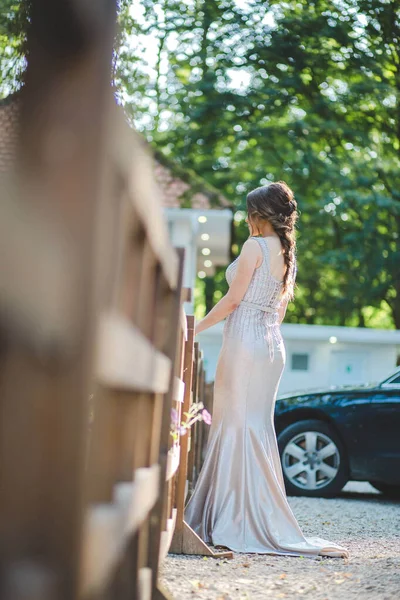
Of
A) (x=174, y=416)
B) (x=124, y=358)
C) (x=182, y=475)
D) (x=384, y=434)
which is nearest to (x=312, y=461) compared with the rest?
(x=384, y=434)

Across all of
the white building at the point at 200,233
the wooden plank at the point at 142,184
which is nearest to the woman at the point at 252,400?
the wooden plank at the point at 142,184

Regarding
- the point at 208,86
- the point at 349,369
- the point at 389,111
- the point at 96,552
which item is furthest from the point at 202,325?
the point at 389,111

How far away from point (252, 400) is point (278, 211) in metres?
1.15

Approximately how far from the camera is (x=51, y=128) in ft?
5.65

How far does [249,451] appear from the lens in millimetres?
5828

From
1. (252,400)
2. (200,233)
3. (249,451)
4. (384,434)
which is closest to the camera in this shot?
(249,451)

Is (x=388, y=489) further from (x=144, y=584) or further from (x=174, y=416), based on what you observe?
(x=144, y=584)

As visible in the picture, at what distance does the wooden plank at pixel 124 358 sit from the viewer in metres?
1.96

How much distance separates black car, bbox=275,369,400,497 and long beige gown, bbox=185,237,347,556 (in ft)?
12.8

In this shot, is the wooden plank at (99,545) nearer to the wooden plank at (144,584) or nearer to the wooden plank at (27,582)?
the wooden plank at (27,582)

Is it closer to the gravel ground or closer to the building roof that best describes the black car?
the gravel ground

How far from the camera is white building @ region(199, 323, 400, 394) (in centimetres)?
1862

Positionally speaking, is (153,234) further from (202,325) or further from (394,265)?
(394,265)

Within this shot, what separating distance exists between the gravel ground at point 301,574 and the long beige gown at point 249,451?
0.23 meters
